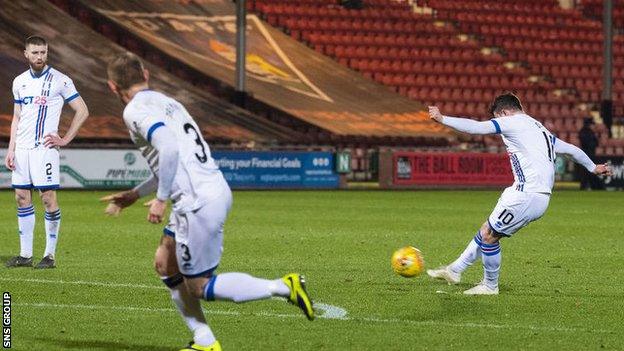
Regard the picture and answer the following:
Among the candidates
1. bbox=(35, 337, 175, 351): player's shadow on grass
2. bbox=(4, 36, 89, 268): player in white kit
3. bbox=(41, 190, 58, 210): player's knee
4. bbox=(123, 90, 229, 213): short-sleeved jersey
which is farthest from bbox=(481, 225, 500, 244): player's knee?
bbox=(41, 190, 58, 210): player's knee

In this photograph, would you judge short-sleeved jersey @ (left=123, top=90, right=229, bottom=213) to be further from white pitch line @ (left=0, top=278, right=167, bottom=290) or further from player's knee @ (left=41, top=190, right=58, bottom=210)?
player's knee @ (left=41, top=190, right=58, bottom=210)

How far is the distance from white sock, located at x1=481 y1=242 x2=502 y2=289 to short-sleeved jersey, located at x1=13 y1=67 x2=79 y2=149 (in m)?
4.40

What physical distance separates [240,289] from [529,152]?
443 centimetres

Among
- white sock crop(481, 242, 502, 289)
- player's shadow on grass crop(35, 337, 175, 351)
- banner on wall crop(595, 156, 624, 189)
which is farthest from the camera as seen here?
banner on wall crop(595, 156, 624, 189)

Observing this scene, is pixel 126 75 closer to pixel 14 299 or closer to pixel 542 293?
pixel 14 299

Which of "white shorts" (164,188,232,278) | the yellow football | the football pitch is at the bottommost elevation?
the football pitch

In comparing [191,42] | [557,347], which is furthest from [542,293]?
[191,42]

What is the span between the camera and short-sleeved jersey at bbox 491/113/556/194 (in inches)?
448

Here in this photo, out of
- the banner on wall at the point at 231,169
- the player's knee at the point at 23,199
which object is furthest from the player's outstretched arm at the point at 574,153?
the banner on wall at the point at 231,169

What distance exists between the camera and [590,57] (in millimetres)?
47875

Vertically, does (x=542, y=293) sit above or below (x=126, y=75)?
below

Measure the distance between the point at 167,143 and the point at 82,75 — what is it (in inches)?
1179

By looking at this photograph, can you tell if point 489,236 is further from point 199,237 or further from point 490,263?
point 199,237

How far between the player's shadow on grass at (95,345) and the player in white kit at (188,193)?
29.0 inches
